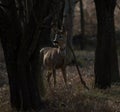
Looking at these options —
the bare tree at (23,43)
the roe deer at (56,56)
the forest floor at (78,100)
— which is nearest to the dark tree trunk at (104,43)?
the forest floor at (78,100)

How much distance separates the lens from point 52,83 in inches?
595

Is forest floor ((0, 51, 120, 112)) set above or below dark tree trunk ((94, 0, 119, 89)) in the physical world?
below

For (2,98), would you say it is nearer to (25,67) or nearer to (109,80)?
(25,67)

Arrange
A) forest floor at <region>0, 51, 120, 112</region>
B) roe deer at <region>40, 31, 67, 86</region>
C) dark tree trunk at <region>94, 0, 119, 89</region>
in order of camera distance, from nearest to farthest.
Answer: forest floor at <region>0, 51, 120, 112</region>
roe deer at <region>40, 31, 67, 86</region>
dark tree trunk at <region>94, 0, 119, 89</region>

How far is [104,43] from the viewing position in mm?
14578

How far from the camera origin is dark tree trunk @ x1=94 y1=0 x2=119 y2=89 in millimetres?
14281

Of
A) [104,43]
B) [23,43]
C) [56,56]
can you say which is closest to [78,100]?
[23,43]

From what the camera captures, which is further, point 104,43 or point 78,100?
point 104,43

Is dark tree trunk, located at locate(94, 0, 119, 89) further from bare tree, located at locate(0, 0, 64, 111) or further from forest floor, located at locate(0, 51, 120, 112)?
bare tree, located at locate(0, 0, 64, 111)

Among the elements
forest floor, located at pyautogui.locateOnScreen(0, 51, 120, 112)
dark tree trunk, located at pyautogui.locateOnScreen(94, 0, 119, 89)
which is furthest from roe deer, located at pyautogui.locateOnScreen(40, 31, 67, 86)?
dark tree trunk, located at pyautogui.locateOnScreen(94, 0, 119, 89)

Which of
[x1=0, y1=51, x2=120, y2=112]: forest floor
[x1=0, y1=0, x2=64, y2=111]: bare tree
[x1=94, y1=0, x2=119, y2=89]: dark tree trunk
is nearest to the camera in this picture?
[x1=0, y1=0, x2=64, y2=111]: bare tree

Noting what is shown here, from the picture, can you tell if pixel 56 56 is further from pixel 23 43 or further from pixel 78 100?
pixel 23 43

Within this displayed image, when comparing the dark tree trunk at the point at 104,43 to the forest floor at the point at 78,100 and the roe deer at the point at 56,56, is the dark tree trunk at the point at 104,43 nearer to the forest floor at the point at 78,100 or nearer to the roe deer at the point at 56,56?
the forest floor at the point at 78,100

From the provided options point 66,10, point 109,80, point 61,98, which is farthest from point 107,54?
point 66,10
